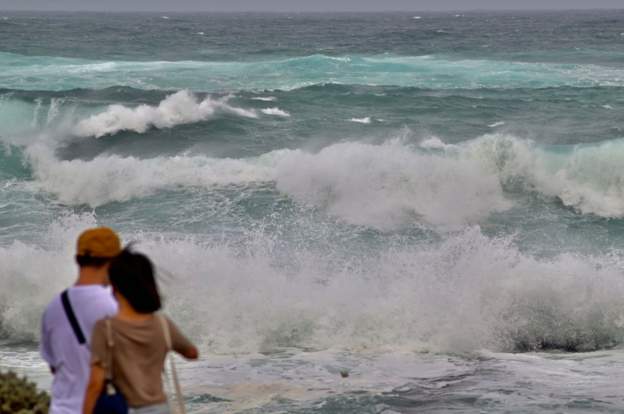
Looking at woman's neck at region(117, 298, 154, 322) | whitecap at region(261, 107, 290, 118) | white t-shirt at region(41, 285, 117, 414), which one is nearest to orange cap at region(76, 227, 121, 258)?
white t-shirt at region(41, 285, 117, 414)

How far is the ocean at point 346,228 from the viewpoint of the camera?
942cm

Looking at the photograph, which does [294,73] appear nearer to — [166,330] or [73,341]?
[73,341]

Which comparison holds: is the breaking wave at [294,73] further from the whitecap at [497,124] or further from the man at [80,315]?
the man at [80,315]

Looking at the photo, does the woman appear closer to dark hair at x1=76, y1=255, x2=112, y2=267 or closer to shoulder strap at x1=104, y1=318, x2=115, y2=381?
shoulder strap at x1=104, y1=318, x2=115, y2=381

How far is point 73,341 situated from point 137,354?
1.12 feet

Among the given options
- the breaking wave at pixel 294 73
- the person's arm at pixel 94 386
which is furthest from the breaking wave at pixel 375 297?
the breaking wave at pixel 294 73

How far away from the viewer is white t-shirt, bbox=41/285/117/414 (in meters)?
4.01

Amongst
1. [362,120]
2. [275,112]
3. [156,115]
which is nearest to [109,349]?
[156,115]

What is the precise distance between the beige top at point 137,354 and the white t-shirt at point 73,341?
202mm

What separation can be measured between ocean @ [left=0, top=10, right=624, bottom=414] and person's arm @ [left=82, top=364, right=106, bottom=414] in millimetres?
4431

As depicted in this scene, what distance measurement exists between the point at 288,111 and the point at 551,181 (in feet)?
32.9

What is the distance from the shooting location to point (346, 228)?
50.9 ft

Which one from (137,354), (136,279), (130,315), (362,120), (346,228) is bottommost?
(346,228)

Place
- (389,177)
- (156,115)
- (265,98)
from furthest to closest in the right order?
(265,98) < (156,115) < (389,177)
